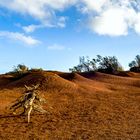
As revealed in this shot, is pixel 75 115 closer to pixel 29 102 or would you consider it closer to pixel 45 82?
pixel 29 102

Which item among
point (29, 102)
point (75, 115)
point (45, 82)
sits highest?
point (45, 82)

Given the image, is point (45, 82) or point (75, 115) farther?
point (45, 82)

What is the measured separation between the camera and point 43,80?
3700 centimetres

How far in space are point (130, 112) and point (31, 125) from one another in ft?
23.5

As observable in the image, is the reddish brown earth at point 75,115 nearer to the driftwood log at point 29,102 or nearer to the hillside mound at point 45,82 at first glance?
the hillside mound at point 45,82

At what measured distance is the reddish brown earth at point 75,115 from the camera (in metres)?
19.7

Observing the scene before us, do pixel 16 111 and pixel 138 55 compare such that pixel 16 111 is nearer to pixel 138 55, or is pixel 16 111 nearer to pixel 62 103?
pixel 62 103

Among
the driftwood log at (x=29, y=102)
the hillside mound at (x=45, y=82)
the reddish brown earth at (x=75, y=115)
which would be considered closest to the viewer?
the reddish brown earth at (x=75, y=115)

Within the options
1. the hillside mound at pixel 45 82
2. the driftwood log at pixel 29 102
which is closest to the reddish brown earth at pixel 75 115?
the hillside mound at pixel 45 82

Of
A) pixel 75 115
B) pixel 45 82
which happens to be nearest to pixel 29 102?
pixel 75 115

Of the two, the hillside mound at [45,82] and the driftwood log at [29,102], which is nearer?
the driftwood log at [29,102]

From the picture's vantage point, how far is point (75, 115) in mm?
24188

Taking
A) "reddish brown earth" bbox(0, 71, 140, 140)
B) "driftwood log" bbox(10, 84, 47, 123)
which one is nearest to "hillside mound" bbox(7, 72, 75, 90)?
"reddish brown earth" bbox(0, 71, 140, 140)

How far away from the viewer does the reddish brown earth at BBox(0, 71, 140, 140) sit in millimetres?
19656
